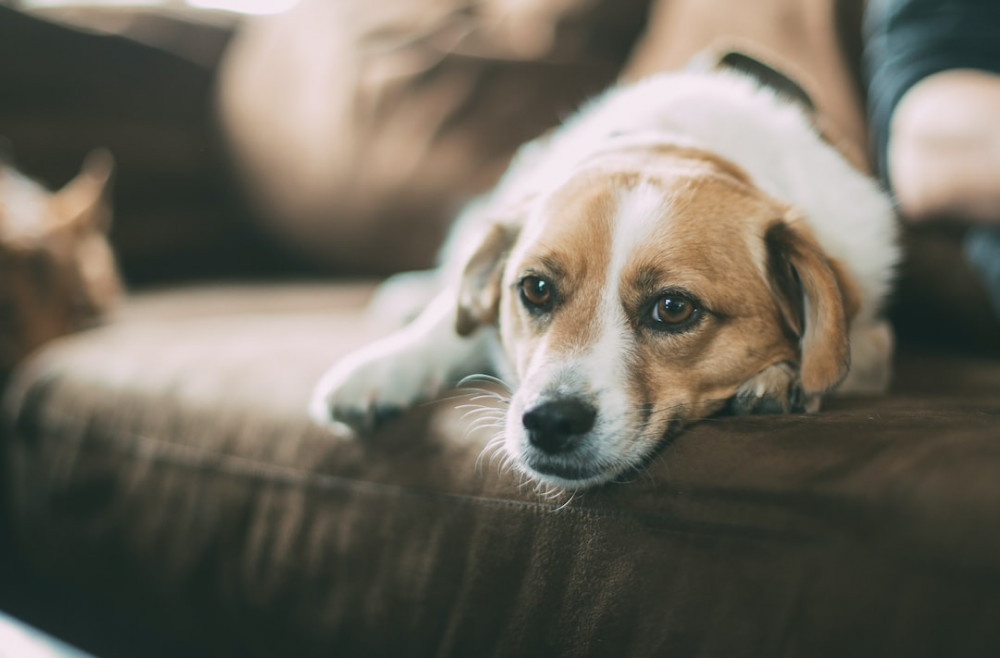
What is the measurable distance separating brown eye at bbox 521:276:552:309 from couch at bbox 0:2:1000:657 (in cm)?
19

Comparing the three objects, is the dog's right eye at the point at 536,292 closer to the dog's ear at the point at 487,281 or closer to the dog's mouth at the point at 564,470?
the dog's ear at the point at 487,281

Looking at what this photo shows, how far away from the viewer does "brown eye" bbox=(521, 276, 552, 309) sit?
4.21 feet

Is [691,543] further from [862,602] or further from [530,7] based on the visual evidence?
[530,7]

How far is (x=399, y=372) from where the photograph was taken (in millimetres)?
1325

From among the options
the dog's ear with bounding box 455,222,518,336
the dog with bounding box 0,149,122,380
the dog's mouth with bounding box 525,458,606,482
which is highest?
the dog's ear with bounding box 455,222,518,336

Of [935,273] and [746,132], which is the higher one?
[746,132]

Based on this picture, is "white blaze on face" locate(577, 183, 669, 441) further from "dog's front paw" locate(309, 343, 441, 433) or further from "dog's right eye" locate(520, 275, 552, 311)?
"dog's front paw" locate(309, 343, 441, 433)

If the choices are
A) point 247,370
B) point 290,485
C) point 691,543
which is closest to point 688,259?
point 691,543

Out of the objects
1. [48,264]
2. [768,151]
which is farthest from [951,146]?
[48,264]

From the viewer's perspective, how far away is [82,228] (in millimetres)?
2119

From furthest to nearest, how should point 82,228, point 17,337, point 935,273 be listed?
1. point 82,228
2. point 17,337
3. point 935,273

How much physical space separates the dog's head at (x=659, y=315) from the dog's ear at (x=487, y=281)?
144mm

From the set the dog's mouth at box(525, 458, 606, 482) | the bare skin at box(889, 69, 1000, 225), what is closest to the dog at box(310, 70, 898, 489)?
the dog's mouth at box(525, 458, 606, 482)

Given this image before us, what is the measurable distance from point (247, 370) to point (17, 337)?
733 mm
